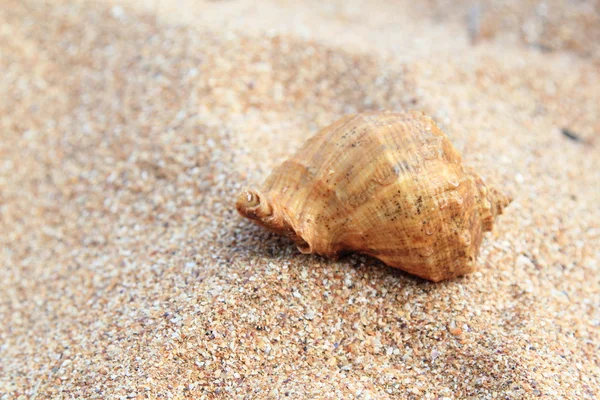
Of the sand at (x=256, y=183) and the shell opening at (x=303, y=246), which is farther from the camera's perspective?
the shell opening at (x=303, y=246)

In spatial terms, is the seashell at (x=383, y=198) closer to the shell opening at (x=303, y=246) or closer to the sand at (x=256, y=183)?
the shell opening at (x=303, y=246)

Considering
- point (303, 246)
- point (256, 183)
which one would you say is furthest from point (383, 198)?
point (256, 183)

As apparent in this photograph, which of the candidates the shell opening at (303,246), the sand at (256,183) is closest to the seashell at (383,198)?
the shell opening at (303,246)

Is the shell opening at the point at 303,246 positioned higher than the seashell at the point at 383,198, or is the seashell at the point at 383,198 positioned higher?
the seashell at the point at 383,198

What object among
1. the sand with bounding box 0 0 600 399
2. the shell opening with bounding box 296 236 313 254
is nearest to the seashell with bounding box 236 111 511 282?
the shell opening with bounding box 296 236 313 254
